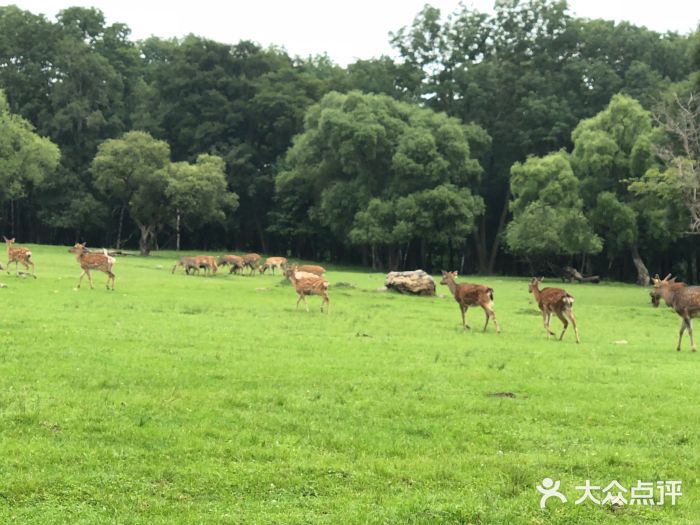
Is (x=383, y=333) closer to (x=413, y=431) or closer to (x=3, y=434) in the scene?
(x=413, y=431)

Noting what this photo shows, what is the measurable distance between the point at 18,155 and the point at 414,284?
33136 millimetres

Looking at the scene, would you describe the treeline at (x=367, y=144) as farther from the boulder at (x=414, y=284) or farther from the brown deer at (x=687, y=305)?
the brown deer at (x=687, y=305)

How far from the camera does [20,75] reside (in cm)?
6122

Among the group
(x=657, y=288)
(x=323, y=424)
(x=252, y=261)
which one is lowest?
(x=323, y=424)

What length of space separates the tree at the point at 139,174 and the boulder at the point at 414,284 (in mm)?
24579

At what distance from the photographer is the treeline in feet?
146

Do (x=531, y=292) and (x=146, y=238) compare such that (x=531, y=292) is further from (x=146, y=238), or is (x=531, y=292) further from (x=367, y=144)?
(x=146, y=238)

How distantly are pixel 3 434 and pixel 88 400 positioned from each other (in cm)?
136

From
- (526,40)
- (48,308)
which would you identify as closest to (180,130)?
(526,40)

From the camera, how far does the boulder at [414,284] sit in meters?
27.2

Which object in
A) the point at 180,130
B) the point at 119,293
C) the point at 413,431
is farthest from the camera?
the point at 180,130

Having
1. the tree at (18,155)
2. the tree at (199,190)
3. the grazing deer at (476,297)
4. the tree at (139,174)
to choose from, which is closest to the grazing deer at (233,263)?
the tree at (199,190)

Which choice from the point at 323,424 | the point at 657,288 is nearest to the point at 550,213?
the point at 657,288

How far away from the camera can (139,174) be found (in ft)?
157
